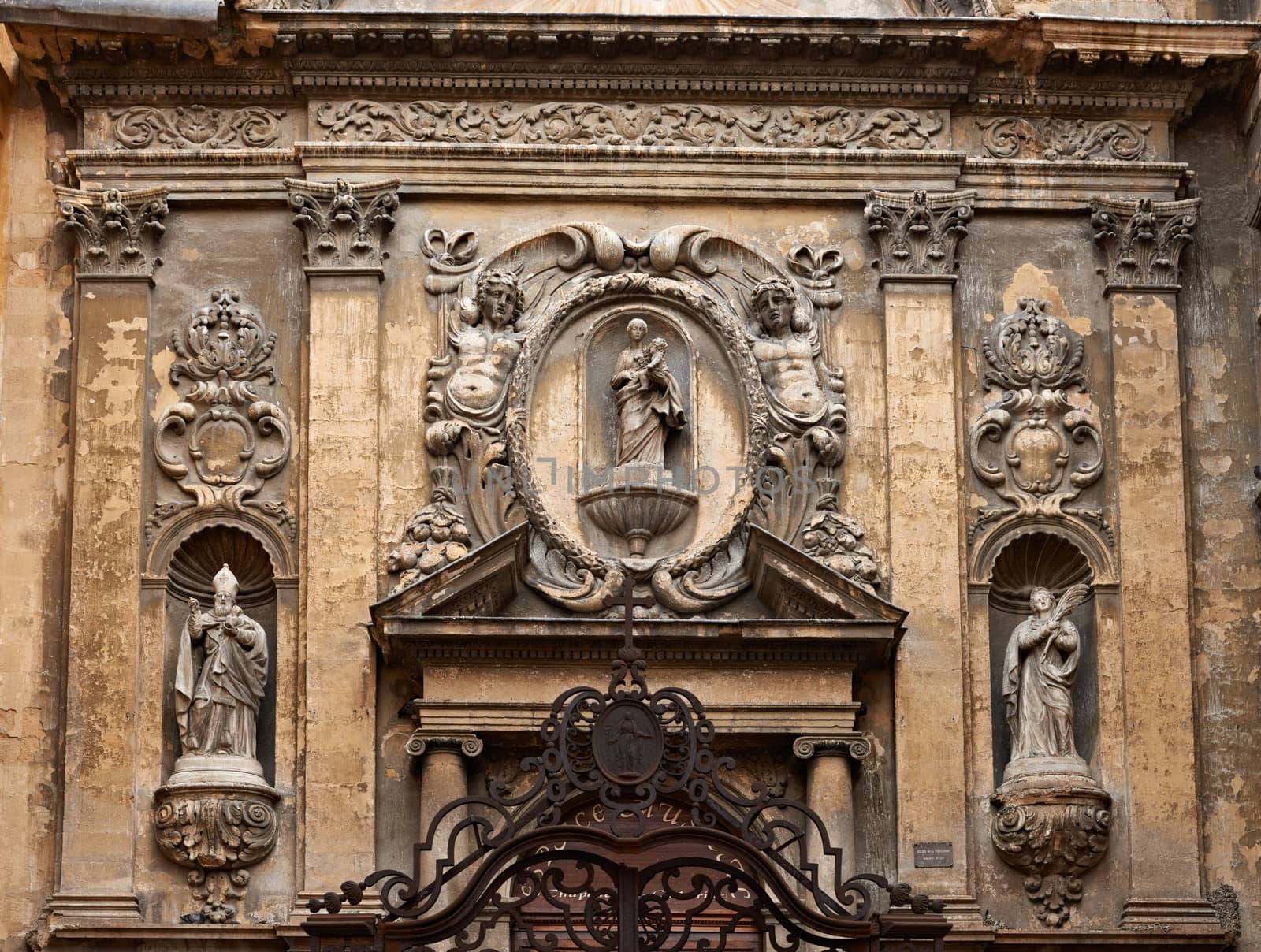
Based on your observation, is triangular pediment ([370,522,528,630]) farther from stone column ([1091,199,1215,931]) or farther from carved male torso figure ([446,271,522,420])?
stone column ([1091,199,1215,931])

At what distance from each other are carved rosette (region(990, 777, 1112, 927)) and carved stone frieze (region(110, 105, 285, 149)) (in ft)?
20.4

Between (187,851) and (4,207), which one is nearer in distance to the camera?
(187,851)

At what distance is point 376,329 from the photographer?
1828 centimetres

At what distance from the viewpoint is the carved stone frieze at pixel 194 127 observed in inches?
738

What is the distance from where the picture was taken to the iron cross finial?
15.2 metres

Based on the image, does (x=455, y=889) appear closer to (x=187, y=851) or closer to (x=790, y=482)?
(x=187, y=851)

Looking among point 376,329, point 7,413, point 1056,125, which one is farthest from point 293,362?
point 1056,125

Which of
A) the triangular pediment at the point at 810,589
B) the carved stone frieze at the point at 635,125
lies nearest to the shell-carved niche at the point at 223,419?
the carved stone frieze at the point at 635,125

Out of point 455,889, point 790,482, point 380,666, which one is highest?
point 790,482

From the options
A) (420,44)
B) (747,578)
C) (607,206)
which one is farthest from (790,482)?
(420,44)

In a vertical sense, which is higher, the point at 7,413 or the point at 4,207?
the point at 4,207

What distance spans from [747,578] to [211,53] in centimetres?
470

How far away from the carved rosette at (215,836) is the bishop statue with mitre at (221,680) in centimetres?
29

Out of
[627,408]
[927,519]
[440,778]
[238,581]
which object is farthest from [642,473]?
[238,581]
